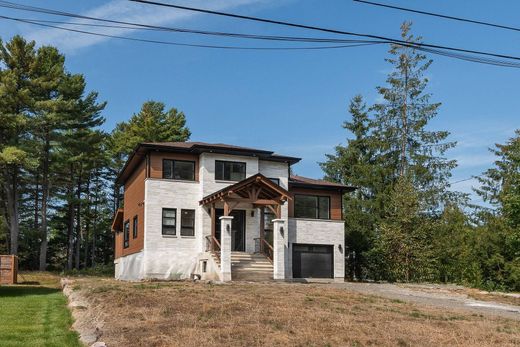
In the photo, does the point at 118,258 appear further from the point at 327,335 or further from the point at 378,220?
the point at 327,335

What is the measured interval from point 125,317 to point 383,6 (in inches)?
313

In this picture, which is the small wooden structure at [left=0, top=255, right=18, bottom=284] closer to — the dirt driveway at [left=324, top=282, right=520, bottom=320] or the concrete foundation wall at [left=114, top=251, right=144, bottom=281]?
the concrete foundation wall at [left=114, top=251, right=144, bottom=281]

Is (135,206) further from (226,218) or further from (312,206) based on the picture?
(312,206)

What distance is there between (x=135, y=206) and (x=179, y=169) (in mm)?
3799

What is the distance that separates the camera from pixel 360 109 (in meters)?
45.5

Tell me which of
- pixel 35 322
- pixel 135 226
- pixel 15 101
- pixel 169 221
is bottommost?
pixel 35 322

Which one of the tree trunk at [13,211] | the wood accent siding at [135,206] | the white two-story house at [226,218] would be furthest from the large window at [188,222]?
the tree trunk at [13,211]

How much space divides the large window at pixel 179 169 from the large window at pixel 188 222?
1.55 m

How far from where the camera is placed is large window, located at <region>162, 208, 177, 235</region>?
1032 inches

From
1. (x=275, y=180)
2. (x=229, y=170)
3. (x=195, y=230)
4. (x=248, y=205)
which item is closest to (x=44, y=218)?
(x=195, y=230)

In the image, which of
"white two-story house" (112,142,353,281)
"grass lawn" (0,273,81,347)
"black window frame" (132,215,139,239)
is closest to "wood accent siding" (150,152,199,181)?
"white two-story house" (112,142,353,281)

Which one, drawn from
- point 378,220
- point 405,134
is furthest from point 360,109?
point 378,220

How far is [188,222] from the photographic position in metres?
26.6

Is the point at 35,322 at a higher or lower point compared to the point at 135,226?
lower
